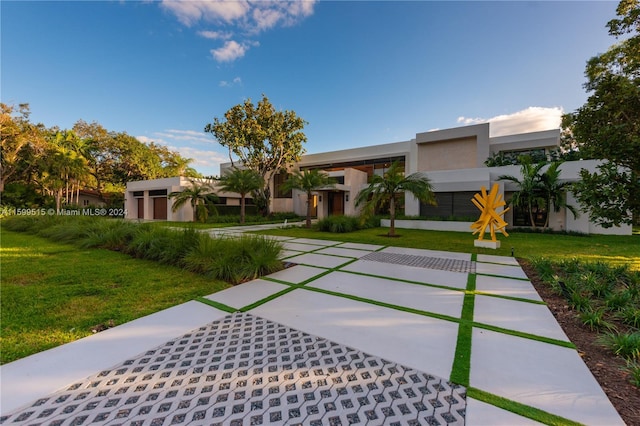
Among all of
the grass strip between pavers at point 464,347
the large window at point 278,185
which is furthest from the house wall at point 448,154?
the grass strip between pavers at point 464,347

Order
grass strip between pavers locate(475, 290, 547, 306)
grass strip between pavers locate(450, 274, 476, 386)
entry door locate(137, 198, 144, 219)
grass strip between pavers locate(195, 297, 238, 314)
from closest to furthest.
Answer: grass strip between pavers locate(450, 274, 476, 386) → grass strip between pavers locate(195, 297, 238, 314) → grass strip between pavers locate(475, 290, 547, 306) → entry door locate(137, 198, 144, 219)

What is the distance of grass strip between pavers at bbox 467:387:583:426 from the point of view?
5.86 feet

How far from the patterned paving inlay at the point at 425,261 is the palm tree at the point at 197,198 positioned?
1631cm

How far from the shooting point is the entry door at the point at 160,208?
23031 mm

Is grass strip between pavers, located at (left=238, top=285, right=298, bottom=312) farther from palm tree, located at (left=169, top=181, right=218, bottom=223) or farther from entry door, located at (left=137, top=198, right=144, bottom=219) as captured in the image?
entry door, located at (left=137, top=198, right=144, bottom=219)

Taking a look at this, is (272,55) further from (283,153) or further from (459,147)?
(459,147)

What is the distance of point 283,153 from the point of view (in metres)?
23.5

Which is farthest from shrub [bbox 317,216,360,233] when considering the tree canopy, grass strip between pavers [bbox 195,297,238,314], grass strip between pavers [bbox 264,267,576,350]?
the tree canopy

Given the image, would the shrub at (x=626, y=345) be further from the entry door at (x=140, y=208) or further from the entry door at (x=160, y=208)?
the entry door at (x=140, y=208)

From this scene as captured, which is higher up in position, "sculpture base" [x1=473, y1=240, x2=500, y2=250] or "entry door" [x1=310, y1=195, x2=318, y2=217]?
"entry door" [x1=310, y1=195, x2=318, y2=217]

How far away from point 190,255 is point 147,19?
10.8 meters

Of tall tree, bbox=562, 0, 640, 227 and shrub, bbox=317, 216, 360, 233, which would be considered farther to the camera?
shrub, bbox=317, 216, 360, 233

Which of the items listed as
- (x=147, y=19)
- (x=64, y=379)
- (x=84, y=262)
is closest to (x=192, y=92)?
(x=147, y=19)

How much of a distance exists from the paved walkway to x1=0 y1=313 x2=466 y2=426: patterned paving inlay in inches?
0.4
